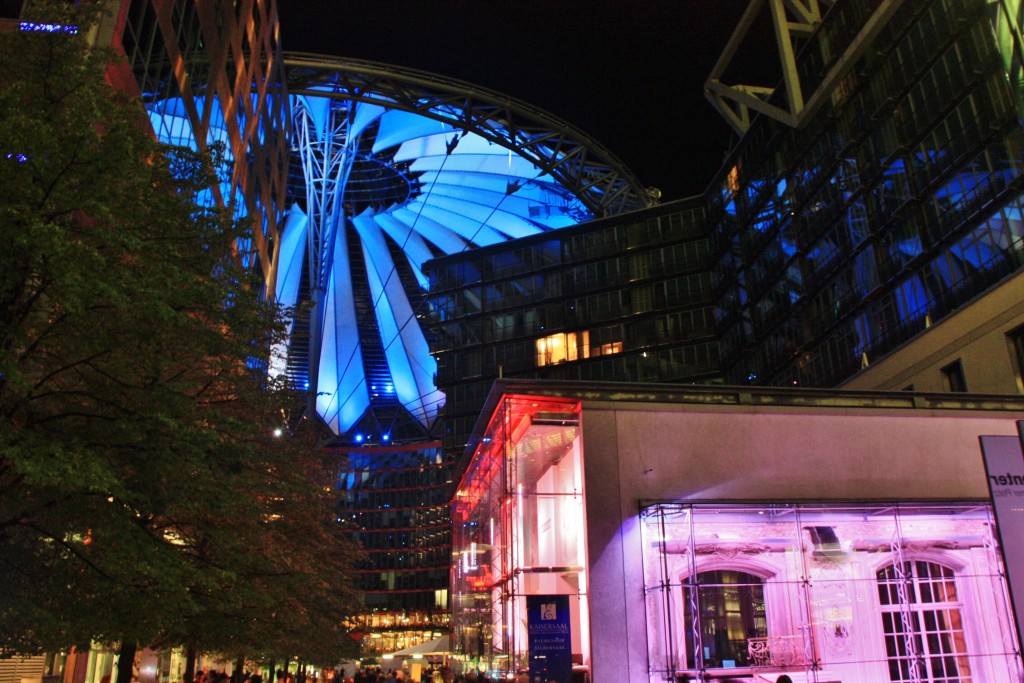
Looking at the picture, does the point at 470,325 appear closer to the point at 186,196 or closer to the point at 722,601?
the point at 722,601

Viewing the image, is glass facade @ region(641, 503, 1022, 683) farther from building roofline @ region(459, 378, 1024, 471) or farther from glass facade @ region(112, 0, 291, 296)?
glass facade @ region(112, 0, 291, 296)

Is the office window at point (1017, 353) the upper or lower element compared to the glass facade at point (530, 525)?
upper

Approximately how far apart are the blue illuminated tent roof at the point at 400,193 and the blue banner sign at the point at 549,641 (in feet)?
145

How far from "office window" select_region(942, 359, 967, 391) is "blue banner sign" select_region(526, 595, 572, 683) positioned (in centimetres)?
2254

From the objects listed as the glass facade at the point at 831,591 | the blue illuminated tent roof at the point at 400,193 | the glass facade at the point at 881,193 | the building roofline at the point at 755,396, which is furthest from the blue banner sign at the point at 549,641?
the blue illuminated tent roof at the point at 400,193

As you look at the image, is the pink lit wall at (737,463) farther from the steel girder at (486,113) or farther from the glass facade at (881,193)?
the steel girder at (486,113)

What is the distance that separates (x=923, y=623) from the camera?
21172mm

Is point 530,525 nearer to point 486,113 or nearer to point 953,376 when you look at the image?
point 953,376

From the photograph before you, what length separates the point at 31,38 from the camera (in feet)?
38.0

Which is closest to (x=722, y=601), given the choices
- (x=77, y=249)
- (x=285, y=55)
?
(x=77, y=249)

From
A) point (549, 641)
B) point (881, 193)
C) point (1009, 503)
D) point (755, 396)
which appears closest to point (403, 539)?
point (881, 193)

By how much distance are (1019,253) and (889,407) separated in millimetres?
11757

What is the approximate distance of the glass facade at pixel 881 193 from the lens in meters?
32.6

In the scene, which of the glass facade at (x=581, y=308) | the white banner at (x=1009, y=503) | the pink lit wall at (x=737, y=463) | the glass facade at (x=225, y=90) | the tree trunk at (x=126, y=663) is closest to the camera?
the white banner at (x=1009, y=503)
